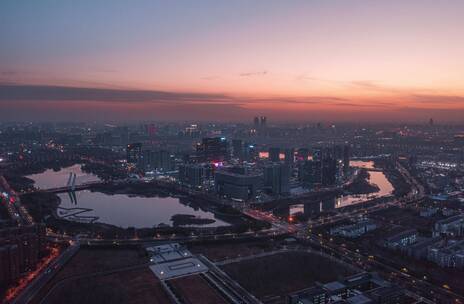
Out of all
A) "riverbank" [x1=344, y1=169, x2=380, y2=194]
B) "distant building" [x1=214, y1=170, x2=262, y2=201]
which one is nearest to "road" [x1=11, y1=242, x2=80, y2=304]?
"distant building" [x1=214, y1=170, x2=262, y2=201]

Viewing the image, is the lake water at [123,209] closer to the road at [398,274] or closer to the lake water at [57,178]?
the lake water at [57,178]

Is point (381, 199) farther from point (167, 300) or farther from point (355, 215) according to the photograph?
point (167, 300)

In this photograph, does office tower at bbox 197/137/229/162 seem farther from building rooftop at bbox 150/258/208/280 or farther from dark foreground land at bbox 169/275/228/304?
dark foreground land at bbox 169/275/228/304

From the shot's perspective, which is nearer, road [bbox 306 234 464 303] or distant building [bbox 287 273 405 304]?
distant building [bbox 287 273 405 304]

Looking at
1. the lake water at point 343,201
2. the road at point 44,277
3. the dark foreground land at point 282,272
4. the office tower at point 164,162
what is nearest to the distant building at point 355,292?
the dark foreground land at point 282,272

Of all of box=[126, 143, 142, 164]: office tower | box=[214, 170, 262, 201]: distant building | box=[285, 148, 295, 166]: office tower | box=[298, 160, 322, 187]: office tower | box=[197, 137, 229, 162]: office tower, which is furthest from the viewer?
box=[126, 143, 142, 164]: office tower

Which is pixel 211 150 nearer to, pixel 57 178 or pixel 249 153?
pixel 249 153
